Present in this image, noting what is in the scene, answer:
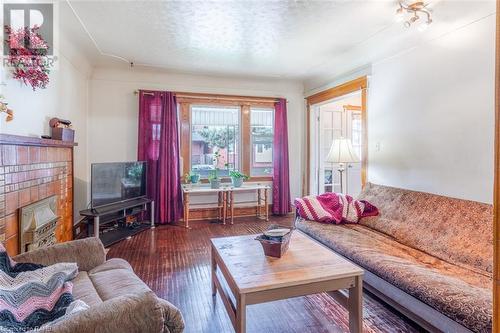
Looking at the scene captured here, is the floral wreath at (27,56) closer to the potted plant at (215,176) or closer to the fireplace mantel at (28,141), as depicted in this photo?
the fireplace mantel at (28,141)

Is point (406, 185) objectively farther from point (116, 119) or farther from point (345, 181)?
point (116, 119)

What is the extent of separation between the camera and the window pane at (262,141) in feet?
17.6

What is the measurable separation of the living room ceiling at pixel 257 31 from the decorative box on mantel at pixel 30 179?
1.34m

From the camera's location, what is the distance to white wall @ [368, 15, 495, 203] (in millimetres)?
2372

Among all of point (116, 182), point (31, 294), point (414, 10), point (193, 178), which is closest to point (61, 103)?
point (116, 182)

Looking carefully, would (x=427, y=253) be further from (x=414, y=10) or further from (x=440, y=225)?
(x=414, y=10)

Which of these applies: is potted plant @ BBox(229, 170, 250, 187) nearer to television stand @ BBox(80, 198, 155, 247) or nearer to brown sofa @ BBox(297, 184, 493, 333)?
television stand @ BBox(80, 198, 155, 247)

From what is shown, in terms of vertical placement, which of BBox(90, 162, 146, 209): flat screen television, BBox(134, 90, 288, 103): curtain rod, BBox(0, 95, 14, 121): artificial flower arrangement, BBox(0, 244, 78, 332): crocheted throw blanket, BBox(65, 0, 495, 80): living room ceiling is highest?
BBox(65, 0, 495, 80): living room ceiling

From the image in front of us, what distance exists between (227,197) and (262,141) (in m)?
1.31

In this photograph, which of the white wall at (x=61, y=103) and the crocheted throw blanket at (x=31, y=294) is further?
the white wall at (x=61, y=103)

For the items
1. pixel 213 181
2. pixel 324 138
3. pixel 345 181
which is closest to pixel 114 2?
pixel 213 181

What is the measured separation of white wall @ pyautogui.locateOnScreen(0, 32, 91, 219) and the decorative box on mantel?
0.50 ft

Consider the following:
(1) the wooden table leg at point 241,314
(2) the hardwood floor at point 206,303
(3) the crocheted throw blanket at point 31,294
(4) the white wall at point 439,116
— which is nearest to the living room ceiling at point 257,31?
(4) the white wall at point 439,116

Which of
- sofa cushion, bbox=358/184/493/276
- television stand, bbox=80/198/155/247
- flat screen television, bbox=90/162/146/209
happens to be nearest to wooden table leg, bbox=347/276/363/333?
sofa cushion, bbox=358/184/493/276
